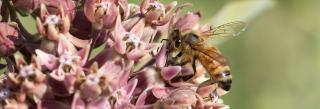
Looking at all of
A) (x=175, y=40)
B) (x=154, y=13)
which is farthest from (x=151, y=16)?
(x=175, y=40)

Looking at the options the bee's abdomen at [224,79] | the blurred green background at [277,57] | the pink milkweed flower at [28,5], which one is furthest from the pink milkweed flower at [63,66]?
the blurred green background at [277,57]

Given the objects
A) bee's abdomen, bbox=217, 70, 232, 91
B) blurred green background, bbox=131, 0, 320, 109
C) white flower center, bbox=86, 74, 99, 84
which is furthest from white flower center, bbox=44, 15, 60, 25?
blurred green background, bbox=131, 0, 320, 109

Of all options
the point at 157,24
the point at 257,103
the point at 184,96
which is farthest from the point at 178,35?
the point at 257,103

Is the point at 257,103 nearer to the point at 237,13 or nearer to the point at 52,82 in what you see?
the point at 237,13

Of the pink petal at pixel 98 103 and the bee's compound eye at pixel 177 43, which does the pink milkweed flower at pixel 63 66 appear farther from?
the bee's compound eye at pixel 177 43

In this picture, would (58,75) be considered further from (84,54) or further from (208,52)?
(208,52)
